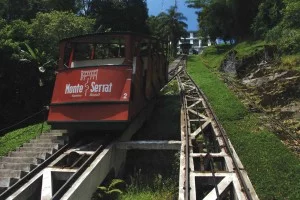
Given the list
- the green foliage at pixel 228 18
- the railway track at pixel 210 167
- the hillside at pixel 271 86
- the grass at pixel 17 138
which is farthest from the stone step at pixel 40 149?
the green foliage at pixel 228 18

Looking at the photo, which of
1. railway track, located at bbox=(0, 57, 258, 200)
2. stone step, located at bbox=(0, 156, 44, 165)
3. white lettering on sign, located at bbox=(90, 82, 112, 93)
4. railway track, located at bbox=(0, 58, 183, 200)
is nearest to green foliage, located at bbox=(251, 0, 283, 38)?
railway track, located at bbox=(0, 57, 258, 200)

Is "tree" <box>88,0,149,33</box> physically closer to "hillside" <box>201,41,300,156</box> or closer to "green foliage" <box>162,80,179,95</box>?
"hillside" <box>201,41,300,156</box>

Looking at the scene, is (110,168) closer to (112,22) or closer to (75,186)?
(75,186)

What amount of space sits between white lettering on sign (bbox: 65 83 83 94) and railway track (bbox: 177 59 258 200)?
122 inches

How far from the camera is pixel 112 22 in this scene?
5634cm

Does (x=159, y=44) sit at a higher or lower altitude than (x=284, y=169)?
higher

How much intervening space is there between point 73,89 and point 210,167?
14.4 feet

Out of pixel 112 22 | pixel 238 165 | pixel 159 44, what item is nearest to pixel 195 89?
pixel 159 44

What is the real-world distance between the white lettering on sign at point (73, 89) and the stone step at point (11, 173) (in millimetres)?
2956

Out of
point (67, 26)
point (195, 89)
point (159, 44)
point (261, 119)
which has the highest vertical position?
point (67, 26)

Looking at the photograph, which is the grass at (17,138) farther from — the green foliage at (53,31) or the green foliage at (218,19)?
the green foliage at (218,19)

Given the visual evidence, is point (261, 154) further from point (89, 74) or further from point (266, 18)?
point (266, 18)

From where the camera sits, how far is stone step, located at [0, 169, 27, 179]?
374 inches

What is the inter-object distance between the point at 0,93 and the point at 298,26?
16085mm
